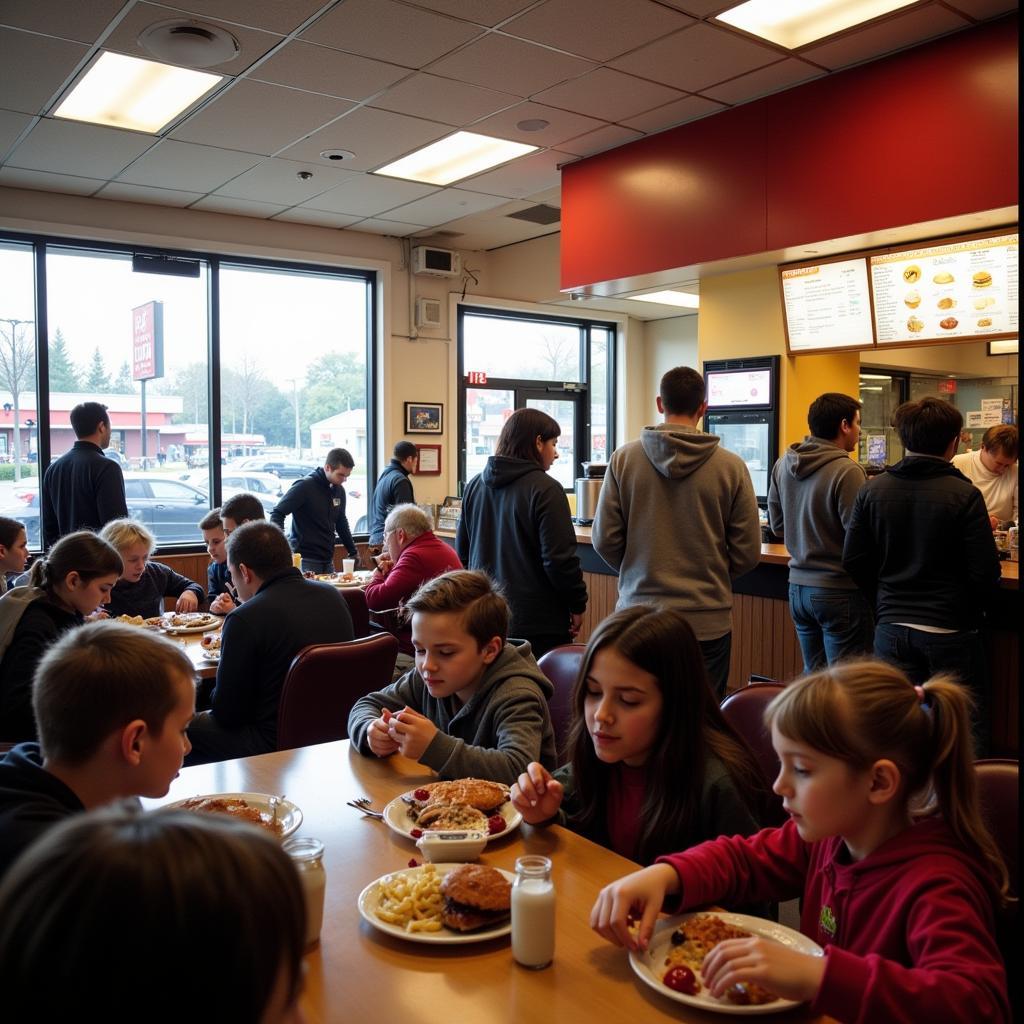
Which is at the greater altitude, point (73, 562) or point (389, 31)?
point (389, 31)

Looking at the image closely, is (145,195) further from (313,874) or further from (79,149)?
(313,874)

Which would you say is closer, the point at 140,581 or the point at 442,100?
the point at 140,581

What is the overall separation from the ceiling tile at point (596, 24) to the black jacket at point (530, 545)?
177cm

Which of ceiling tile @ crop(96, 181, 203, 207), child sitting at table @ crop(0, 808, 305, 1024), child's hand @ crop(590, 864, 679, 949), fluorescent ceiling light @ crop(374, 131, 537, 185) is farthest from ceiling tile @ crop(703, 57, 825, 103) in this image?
child sitting at table @ crop(0, 808, 305, 1024)

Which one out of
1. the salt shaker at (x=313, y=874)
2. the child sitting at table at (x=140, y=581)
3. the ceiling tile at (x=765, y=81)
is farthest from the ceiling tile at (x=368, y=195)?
the salt shaker at (x=313, y=874)

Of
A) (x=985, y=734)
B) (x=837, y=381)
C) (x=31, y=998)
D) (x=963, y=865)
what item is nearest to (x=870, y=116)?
(x=837, y=381)

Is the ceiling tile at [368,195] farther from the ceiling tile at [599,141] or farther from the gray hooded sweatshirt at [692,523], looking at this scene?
the gray hooded sweatshirt at [692,523]

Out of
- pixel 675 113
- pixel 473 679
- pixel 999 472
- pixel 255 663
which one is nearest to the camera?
pixel 473 679

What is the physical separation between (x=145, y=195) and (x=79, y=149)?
106cm

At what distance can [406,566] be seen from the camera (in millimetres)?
4047

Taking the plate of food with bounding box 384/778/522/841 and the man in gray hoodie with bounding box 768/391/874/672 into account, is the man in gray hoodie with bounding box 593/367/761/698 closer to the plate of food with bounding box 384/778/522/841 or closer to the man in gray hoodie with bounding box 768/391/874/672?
the man in gray hoodie with bounding box 768/391/874/672

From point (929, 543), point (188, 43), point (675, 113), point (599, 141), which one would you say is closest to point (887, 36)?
point (675, 113)

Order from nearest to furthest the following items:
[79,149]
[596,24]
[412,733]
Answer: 1. [412,733]
2. [596,24]
3. [79,149]

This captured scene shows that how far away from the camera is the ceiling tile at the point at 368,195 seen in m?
6.08
